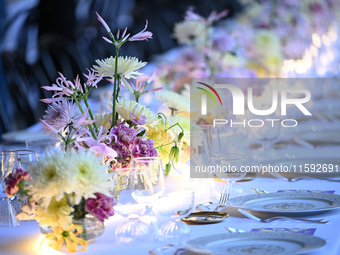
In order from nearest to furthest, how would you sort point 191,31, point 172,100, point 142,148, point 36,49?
point 142,148 → point 172,100 → point 191,31 → point 36,49

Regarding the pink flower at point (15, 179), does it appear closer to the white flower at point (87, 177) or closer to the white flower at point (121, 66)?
the white flower at point (87, 177)

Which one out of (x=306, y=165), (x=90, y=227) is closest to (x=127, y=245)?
(x=90, y=227)

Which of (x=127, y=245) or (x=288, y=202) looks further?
(x=288, y=202)

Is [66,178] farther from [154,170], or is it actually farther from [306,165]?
[306,165]

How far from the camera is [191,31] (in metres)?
2.60

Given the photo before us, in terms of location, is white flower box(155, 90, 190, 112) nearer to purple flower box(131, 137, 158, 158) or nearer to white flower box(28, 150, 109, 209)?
purple flower box(131, 137, 158, 158)

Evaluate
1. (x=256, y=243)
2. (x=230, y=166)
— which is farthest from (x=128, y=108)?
(x=256, y=243)

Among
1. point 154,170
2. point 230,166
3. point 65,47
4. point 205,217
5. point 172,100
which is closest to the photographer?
point 154,170

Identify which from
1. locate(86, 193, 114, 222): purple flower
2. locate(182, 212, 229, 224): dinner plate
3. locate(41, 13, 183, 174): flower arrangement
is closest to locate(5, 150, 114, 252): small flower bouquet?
locate(86, 193, 114, 222): purple flower

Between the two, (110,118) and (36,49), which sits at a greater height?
(36,49)

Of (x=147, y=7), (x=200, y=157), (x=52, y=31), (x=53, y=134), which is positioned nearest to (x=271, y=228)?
(x=200, y=157)

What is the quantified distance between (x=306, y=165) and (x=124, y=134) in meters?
0.79

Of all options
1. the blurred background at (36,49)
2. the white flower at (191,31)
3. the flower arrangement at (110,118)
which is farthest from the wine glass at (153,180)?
the blurred background at (36,49)

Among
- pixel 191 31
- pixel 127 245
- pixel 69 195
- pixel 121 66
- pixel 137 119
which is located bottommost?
pixel 127 245
